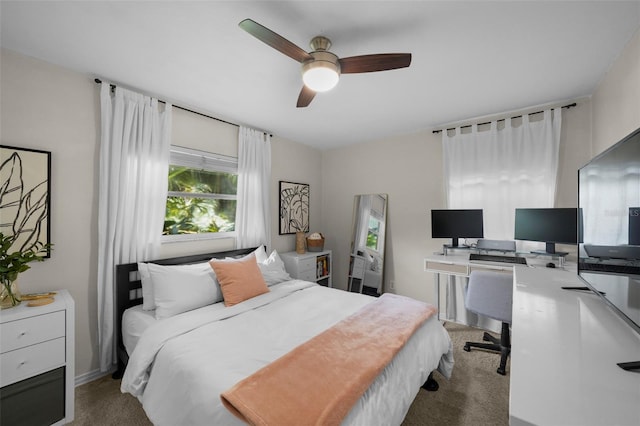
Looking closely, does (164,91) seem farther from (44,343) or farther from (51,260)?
(44,343)

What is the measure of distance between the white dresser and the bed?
42 centimetres

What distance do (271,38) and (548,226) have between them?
118 inches

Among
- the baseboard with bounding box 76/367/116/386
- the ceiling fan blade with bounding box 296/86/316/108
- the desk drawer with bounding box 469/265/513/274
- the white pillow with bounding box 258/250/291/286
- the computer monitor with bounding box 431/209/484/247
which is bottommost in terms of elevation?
the baseboard with bounding box 76/367/116/386

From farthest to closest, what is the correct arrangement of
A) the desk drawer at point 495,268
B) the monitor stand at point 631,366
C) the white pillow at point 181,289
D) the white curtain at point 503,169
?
the white curtain at point 503,169 < the desk drawer at point 495,268 < the white pillow at point 181,289 < the monitor stand at point 631,366

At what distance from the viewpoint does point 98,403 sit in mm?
1956

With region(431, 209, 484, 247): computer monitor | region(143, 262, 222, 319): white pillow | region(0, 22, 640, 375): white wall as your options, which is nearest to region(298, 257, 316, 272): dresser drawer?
region(0, 22, 640, 375): white wall

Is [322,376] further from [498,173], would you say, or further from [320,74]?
[498,173]

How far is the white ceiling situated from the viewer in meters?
1.51

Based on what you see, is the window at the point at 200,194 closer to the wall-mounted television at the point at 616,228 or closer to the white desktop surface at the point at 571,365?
the white desktop surface at the point at 571,365

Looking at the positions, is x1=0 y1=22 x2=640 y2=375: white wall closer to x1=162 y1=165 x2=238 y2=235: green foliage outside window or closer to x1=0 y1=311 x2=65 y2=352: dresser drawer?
x1=162 y1=165 x2=238 y2=235: green foliage outside window

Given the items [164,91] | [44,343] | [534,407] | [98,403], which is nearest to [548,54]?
[534,407]

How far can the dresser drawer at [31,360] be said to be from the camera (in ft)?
5.17

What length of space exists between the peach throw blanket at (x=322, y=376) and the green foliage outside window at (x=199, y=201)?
6.63 feet

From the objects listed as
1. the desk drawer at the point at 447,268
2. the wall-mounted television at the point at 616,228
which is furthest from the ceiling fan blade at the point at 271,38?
the desk drawer at the point at 447,268
